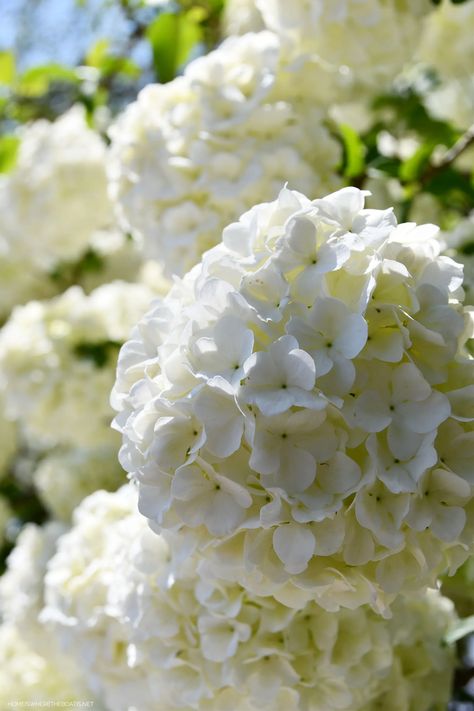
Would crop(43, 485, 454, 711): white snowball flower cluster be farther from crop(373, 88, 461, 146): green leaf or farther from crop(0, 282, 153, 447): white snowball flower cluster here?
Answer: crop(373, 88, 461, 146): green leaf

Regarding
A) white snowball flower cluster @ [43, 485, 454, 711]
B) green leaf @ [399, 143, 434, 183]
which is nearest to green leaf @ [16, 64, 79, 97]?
green leaf @ [399, 143, 434, 183]

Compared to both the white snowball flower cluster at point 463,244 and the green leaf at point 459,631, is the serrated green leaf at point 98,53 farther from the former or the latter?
the green leaf at point 459,631

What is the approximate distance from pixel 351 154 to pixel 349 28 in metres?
0.15

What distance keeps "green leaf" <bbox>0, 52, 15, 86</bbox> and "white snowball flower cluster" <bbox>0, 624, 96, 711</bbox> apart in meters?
0.98

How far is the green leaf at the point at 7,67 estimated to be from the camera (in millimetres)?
1804

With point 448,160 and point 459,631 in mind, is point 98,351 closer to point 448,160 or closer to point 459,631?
point 448,160

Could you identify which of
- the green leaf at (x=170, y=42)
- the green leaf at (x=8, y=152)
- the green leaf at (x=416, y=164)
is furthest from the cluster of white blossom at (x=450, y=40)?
the green leaf at (x=8, y=152)

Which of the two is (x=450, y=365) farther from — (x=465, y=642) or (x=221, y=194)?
(x=465, y=642)

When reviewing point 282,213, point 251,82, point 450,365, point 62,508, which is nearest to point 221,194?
point 251,82

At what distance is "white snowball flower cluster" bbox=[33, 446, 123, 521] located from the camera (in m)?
1.81

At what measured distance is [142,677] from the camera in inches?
39.7

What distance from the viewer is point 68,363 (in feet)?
5.65

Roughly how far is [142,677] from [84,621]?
0.10 meters

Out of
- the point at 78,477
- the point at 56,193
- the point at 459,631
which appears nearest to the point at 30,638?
the point at 78,477
